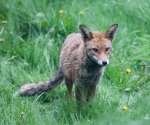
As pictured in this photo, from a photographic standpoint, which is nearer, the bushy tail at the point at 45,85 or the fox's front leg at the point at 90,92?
the fox's front leg at the point at 90,92

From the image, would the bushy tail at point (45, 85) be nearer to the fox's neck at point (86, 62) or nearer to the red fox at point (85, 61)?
the red fox at point (85, 61)

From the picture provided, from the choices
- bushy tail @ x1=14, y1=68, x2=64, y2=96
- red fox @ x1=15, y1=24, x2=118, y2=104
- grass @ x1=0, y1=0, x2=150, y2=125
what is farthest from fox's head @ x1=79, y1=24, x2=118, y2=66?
bushy tail @ x1=14, y1=68, x2=64, y2=96

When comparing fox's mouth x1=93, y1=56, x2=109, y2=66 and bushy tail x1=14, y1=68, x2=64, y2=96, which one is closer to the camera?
fox's mouth x1=93, y1=56, x2=109, y2=66

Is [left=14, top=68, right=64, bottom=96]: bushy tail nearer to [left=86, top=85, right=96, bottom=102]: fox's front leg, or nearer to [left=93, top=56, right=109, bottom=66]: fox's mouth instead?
[left=86, top=85, right=96, bottom=102]: fox's front leg

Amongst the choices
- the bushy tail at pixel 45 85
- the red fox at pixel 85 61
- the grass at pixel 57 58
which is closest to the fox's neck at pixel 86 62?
the red fox at pixel 85 61

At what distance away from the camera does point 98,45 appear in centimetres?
633

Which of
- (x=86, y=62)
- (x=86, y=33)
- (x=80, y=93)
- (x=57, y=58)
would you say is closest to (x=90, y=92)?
(x=80, y=93)

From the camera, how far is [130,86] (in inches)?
291

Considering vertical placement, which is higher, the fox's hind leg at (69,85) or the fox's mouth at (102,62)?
the fox's mouth at (102,62)

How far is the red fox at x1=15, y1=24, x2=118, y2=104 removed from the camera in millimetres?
6336

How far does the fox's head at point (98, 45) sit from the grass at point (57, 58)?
594 millimetres

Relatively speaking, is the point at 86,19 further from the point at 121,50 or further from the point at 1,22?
the point at 1,22

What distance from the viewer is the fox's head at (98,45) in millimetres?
6219

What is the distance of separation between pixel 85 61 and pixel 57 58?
152 centimetres
